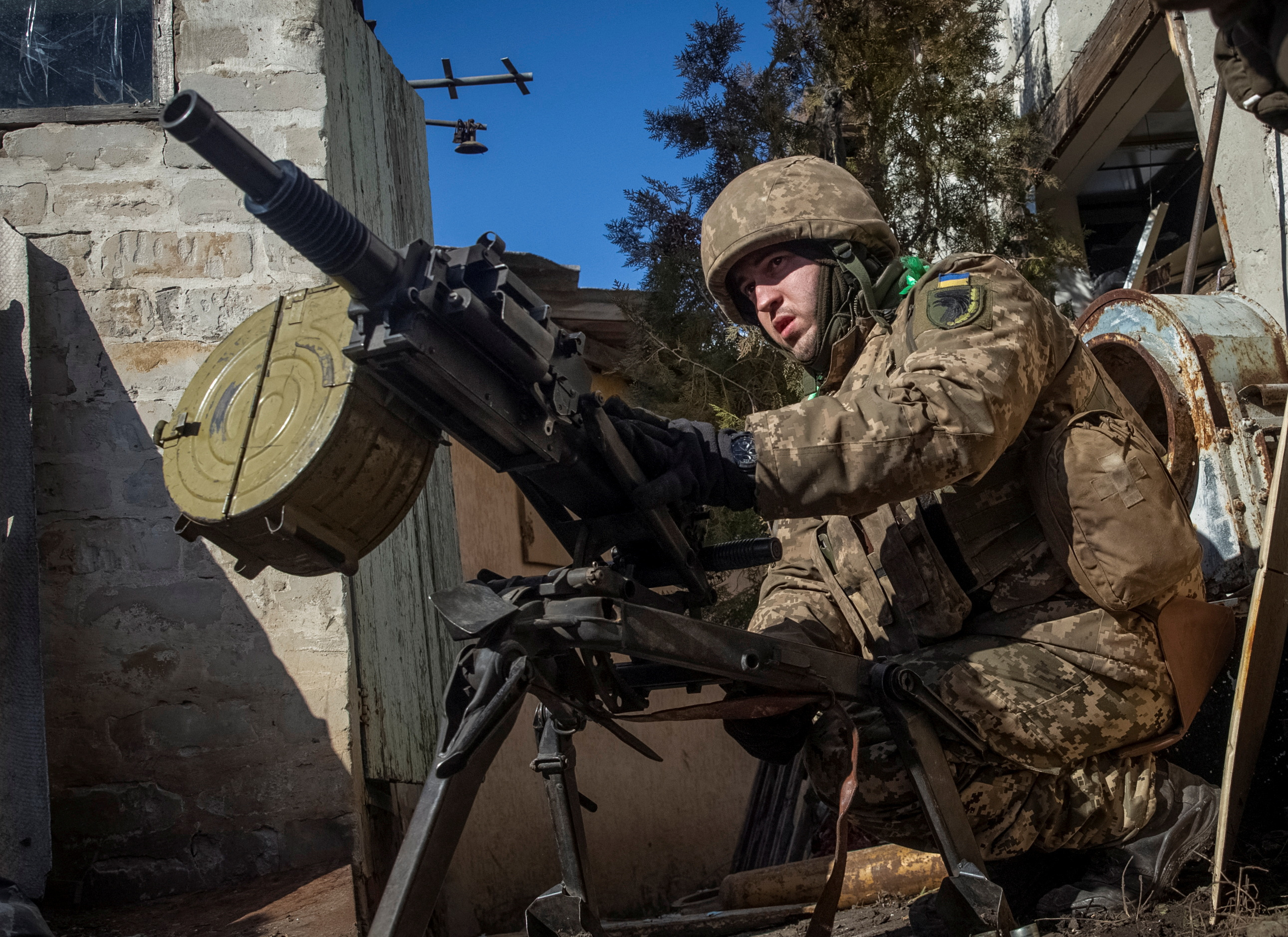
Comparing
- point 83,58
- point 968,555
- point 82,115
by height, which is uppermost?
point 83,58

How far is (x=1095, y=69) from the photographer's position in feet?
18.4

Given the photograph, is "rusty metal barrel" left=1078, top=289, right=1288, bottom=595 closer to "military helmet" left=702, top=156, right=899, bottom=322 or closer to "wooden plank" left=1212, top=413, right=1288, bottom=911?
"wooden plank" left=1212, top=413, right=1288, bottom=911

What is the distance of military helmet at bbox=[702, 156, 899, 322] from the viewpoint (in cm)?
293

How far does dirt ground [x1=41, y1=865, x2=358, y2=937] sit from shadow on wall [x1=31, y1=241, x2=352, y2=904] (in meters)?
0.08

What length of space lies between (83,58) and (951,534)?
3660 mm

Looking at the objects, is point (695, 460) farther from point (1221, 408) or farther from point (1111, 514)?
point (1221, 408)

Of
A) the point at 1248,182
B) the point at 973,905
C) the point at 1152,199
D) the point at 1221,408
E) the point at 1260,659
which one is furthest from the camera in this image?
the point at 1152,199

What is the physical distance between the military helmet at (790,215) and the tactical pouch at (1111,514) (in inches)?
29.8

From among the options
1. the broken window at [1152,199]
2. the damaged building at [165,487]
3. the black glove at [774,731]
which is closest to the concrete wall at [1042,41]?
the broken window at [1152,199]

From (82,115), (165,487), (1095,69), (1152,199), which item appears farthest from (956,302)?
(1152,199)

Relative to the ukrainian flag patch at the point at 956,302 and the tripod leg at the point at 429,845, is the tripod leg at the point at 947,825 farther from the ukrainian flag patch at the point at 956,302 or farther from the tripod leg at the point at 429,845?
the tripod leg at the point at 429,845

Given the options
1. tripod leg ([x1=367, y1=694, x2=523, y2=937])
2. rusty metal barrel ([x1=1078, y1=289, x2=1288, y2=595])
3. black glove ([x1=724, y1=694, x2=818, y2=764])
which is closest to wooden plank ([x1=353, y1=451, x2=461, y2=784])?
black glove ([x1=724, y1=694, x2=818, y2=764])

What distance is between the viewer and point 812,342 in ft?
9.87

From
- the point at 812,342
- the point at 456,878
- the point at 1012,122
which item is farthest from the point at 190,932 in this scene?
the point at 1012,122
